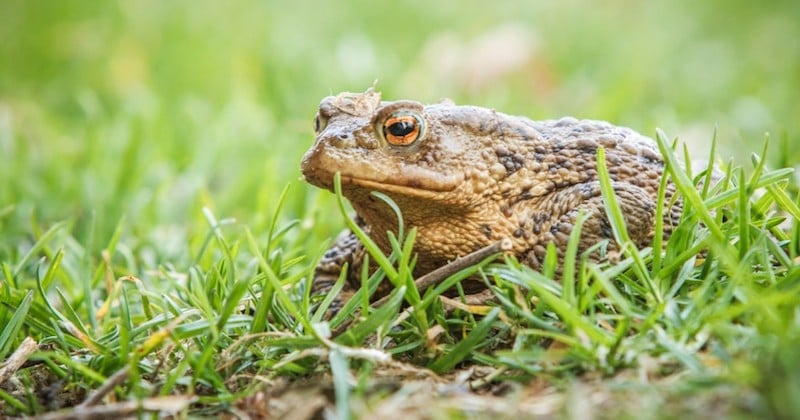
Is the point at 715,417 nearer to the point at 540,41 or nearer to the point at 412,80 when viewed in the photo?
the point at 412,80

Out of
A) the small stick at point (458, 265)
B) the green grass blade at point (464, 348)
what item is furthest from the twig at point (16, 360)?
the green grass blade at point (464, 348)

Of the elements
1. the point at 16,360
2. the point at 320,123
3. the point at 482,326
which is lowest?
the point at 16,360

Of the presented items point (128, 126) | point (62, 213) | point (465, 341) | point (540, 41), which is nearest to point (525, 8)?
point (540, 41)

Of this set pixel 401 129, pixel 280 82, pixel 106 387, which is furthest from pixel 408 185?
pixel 280 82

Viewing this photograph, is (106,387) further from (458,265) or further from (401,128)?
(401,128)

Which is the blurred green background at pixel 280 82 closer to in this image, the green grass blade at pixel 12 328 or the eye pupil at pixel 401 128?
the green grass blade at pixel 12 328
